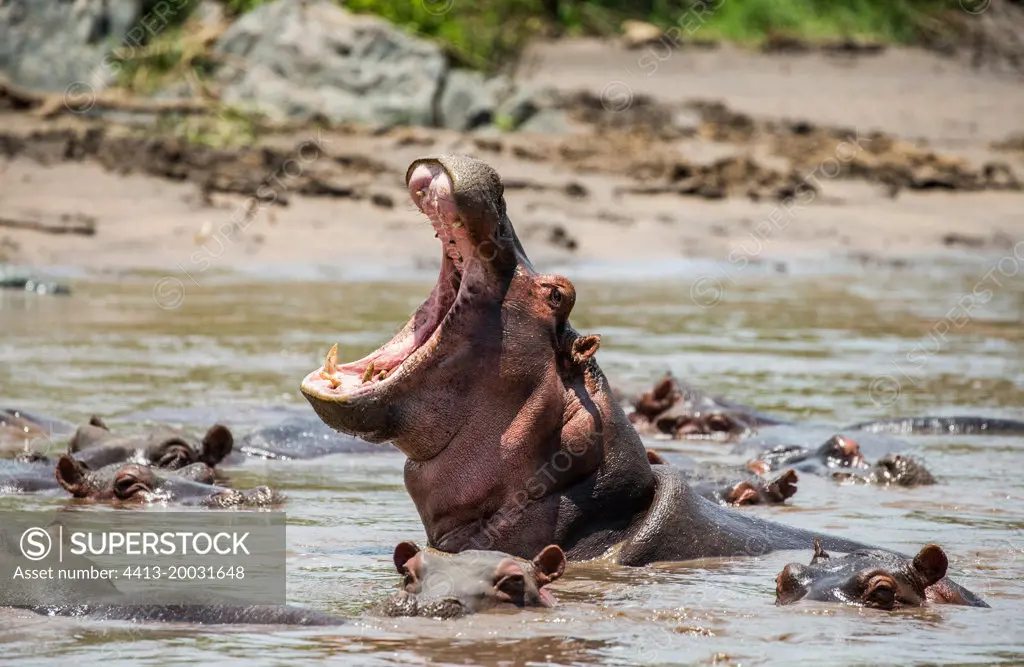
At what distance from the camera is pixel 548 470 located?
17.8 ft

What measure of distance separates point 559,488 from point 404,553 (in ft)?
1.82

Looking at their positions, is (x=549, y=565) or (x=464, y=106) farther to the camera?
(x=464, y=106)

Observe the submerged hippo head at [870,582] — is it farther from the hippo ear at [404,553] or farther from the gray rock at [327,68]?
the gray rock at [327,68]

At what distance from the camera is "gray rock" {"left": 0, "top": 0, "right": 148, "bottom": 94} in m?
18.9

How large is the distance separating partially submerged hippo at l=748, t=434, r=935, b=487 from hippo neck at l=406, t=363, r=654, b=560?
2427 millimetres

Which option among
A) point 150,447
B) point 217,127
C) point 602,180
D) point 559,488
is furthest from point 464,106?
point 559,488

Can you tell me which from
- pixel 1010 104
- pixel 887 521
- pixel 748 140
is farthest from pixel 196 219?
pixel 1010 104

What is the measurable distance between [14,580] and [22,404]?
4.57m

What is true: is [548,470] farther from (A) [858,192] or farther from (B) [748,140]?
(B) [748,140]

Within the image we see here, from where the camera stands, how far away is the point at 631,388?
9.95 metres

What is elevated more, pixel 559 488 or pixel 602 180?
pixel 602 180

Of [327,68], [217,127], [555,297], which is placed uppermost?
[327,68]

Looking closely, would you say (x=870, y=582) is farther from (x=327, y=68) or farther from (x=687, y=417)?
(x=327, y=68)

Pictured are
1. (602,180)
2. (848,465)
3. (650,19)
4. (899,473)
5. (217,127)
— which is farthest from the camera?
(650,19)
